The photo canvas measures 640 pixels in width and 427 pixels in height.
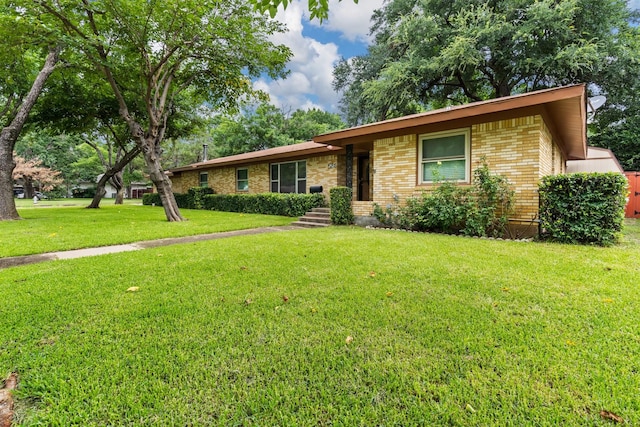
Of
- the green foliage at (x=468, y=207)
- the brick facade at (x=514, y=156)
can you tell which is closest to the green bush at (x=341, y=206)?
the brick facade at (x=514, y=156)

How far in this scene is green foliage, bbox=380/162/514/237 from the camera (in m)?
6.48

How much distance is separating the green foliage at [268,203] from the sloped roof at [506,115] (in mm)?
3114

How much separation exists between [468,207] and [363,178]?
5195 millimetres

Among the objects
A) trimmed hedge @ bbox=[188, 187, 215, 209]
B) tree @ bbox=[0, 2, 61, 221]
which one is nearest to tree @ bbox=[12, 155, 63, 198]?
tree @ bbox=[0, 2, 61, 221]

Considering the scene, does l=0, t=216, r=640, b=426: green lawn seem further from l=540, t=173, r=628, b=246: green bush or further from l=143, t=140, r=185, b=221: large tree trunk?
l=143, t=140, r=185, b=221: large tree trunk

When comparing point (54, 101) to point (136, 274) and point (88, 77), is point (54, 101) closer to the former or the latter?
point (88, 77)

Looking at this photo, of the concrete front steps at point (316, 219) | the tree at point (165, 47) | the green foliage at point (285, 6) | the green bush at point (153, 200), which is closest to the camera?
the green foliage at point (285, 6)

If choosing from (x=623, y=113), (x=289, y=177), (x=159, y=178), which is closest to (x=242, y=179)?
(x=289, y=177)

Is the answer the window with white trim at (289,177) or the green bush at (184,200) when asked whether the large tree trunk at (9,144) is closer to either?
the window with white trim at (289,177)

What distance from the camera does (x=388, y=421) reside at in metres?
1.47

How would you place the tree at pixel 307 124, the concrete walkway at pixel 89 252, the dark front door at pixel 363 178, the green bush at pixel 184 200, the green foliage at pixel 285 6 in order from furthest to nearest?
the tree at pixel 307 124 → the green bush at pixel 184 200 → the dark front door at pixel 363 178 → the concrete walkway at pixel 89 252 → the green foliage at pixel 285 6

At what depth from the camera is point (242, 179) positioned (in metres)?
16.7

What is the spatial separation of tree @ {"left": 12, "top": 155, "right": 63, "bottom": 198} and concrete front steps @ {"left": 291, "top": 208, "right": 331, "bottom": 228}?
3650 cm

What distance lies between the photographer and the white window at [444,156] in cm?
744
